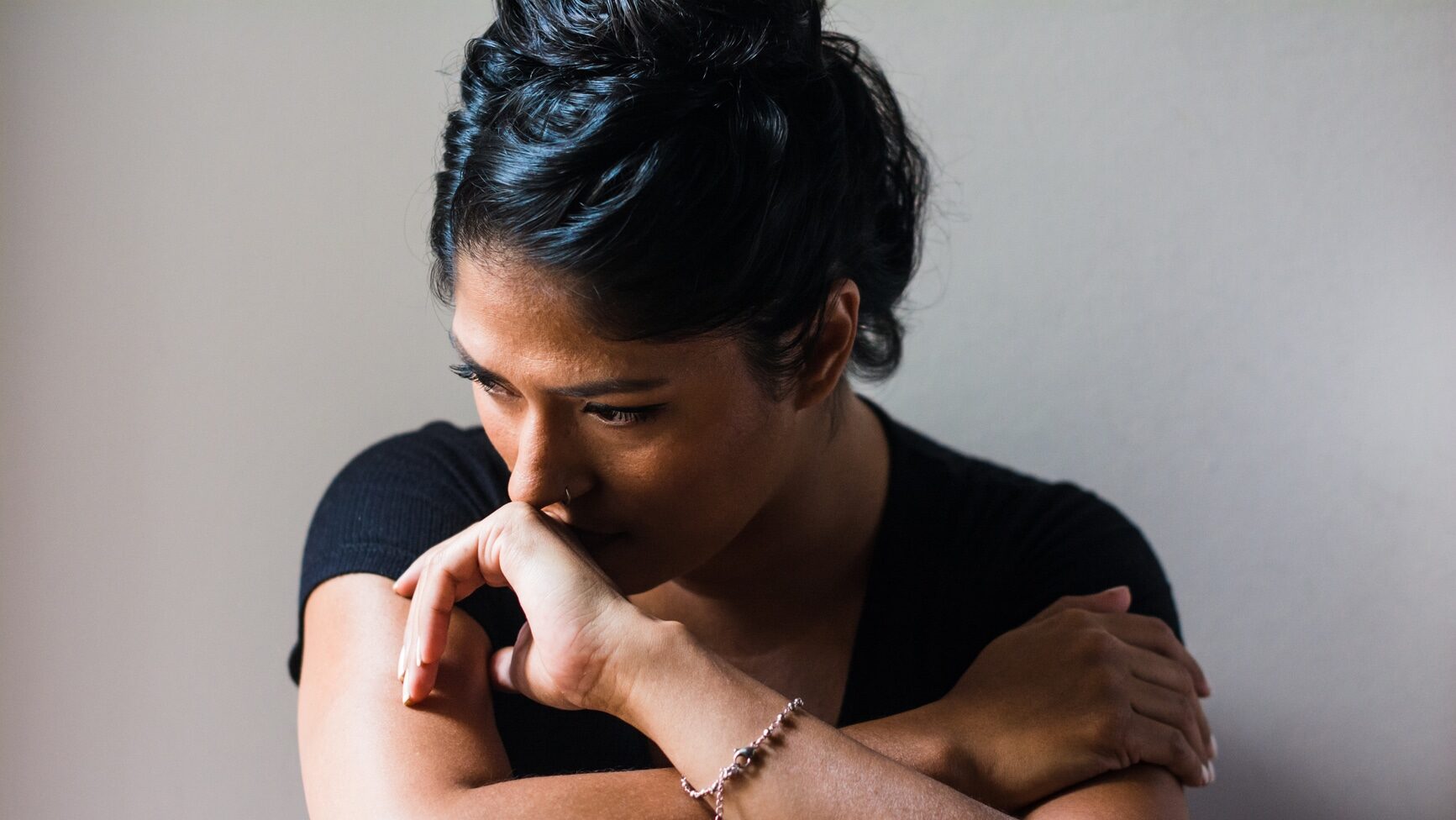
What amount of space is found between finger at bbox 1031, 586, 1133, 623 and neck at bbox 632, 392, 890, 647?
0.24 m

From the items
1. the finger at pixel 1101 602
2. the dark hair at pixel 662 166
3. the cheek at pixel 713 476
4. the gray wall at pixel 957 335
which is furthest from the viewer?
the gray wall at pixel 957 335

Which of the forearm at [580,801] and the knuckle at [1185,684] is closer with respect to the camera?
the forearm at [580,801]

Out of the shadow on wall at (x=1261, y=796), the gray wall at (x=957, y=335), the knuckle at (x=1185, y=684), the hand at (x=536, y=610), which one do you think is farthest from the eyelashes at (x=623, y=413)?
the shadow on wall at (x=1261, y=796)

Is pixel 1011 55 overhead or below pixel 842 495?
overhead

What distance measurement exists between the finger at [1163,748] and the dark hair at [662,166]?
498 mm

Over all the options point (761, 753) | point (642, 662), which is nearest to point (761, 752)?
point (761, 753)

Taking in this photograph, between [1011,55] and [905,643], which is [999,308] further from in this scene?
[905,643]

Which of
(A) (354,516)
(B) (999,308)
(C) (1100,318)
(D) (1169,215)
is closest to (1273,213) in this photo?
(D) (1169,215)

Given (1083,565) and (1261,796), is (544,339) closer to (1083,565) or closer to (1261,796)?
(1083,565)

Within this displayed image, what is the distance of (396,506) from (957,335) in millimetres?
912

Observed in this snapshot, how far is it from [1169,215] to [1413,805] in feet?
3.36

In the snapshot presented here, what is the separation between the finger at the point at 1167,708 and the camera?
112cm

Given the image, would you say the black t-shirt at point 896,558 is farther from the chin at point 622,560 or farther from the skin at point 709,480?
the chin at point 622,560

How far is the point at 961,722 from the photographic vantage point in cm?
110
